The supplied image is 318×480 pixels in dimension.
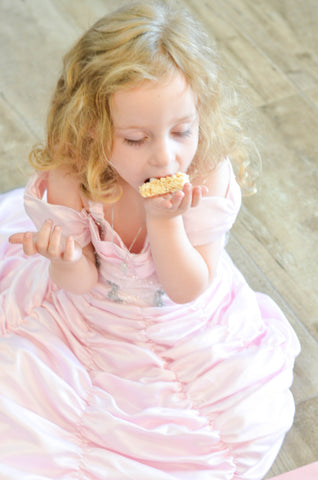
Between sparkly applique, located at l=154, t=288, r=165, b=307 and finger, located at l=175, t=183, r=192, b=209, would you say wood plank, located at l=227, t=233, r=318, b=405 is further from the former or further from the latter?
finger, located at l=175, t=183, r=192, b=209

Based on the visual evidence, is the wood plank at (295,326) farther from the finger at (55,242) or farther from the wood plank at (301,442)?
the finger at (55,242)

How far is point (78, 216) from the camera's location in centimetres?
112

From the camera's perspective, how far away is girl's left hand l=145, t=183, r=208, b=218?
0.93 meters

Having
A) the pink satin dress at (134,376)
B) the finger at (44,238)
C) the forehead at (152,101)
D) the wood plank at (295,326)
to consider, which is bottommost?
the wood plank at (295,326)

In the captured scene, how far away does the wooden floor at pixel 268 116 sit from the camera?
4.81 feet

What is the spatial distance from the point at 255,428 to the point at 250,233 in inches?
23.2

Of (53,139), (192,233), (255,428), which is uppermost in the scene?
(53,139)

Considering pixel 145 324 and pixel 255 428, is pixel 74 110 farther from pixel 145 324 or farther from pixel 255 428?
pixel 255 428

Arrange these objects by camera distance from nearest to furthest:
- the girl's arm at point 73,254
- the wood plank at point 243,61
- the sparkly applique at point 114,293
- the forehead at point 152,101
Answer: the forehead at point 152,101, the girl's arm at point 73,254, the sparkly applique at point 114,293, the wood plank at point 243,61

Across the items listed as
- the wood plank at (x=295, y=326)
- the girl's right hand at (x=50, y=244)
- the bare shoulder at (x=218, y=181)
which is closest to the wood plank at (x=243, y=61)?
the wood plank at (x=295, y=326)

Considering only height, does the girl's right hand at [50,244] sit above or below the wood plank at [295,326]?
above

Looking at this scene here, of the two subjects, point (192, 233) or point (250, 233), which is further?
point (250, 233)

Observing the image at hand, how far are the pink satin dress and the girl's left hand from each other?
0.11 metres

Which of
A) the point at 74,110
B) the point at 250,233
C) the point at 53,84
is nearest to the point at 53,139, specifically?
the point at 74,110
